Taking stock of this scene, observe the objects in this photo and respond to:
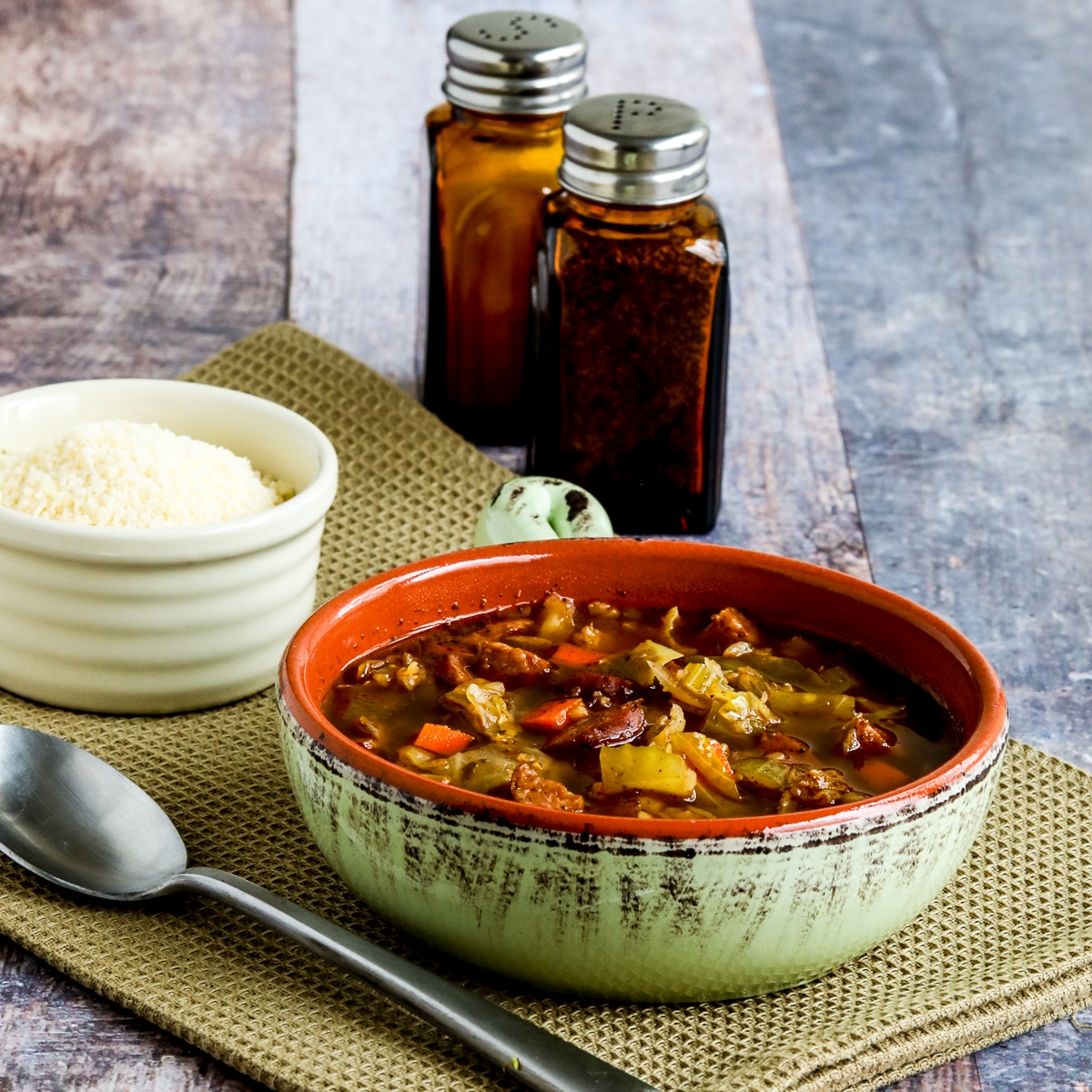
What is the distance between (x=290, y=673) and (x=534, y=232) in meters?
1.15

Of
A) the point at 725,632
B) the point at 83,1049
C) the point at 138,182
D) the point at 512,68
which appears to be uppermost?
the point at 512,68

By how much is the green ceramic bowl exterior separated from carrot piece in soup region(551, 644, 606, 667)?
30 cm

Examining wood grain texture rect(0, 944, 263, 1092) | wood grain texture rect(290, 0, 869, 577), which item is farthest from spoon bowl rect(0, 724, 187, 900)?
wood grain texture rect(290, 0, 869, 577)

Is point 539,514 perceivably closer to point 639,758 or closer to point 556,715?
point 556,715

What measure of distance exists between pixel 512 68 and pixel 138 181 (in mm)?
1434

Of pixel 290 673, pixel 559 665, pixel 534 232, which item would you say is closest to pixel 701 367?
pixel 534 232

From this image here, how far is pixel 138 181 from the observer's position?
3512 mm

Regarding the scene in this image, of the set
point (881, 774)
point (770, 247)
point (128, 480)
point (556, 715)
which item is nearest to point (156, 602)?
point (128, 480)

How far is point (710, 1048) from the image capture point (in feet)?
4.31

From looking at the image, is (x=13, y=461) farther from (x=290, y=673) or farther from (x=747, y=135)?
(x=747, y=135)

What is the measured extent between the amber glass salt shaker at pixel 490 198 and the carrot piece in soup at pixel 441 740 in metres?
1.14

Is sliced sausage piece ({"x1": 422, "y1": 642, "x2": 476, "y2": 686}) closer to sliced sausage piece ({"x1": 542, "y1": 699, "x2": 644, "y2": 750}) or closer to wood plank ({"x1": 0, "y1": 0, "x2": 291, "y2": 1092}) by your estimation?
sliced sausage piece ({"x1": 542, "y1": 699, "x2": 644, "y2": 750})

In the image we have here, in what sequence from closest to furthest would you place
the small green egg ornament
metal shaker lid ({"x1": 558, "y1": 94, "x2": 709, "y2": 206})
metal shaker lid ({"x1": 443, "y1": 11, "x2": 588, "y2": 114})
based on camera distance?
the small green egg ornament, metal shaker lid ({"x1": 558, "y1": 94, "x2": 709, "y2": 206}), metal shaker lid ({"x1": 443, "y1": 11, "x2": 588, "y2": 114})

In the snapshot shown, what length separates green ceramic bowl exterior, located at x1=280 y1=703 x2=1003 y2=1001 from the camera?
1.24 metres
